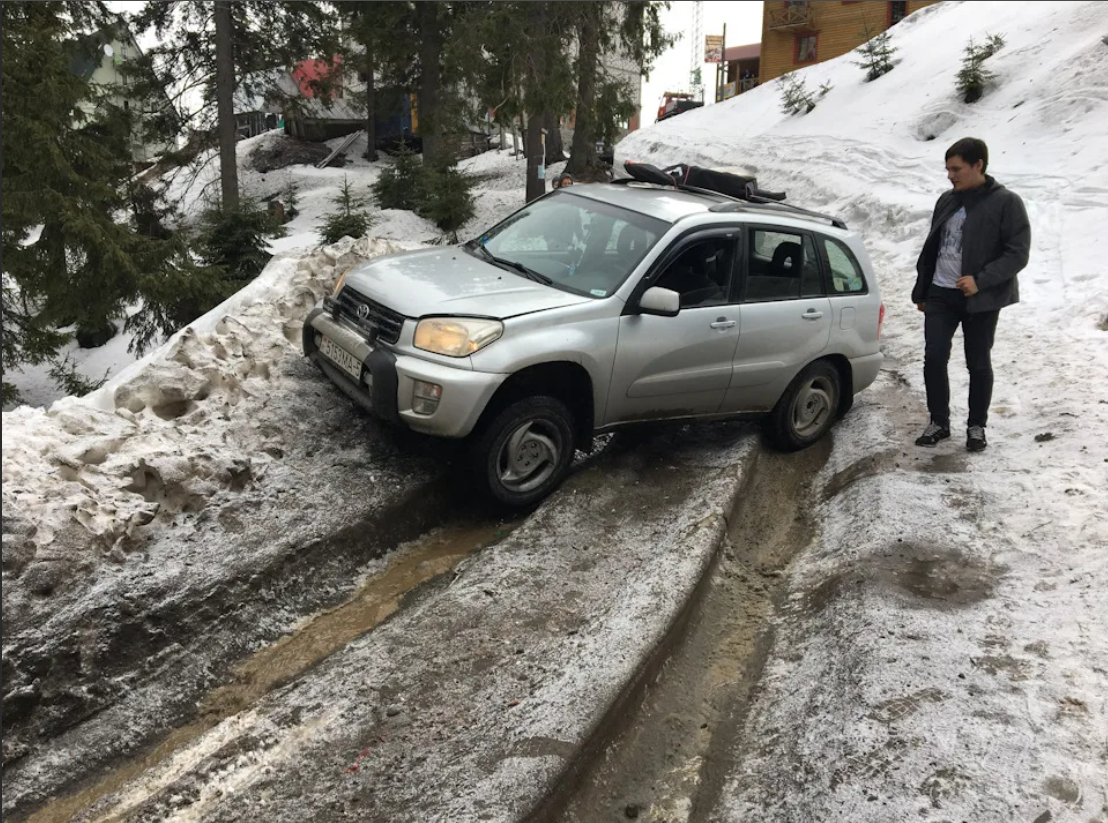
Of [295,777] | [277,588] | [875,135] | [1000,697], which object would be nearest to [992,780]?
[1000,697]

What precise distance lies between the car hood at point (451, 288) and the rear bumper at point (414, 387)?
0.32m

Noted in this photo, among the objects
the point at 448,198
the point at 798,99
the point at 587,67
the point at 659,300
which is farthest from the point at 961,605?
the point at 798,99

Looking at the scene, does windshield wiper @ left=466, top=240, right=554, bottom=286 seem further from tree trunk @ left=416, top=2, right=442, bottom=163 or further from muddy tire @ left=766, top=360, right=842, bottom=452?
tree trunk @ left=416, top=2, right=442, bottom=163

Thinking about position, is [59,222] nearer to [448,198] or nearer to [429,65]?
[448,198]

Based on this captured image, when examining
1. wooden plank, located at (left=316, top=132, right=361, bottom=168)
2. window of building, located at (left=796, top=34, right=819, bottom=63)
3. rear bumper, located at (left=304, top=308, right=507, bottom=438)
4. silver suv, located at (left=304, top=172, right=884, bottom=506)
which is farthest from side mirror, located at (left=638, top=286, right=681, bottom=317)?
window of building, located at (left=796, top=34, right=819, bottom=63)

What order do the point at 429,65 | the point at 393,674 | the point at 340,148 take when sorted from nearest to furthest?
the point at 393,674, the point at 429,65, the point at 340,148

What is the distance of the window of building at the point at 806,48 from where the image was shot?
39.0m

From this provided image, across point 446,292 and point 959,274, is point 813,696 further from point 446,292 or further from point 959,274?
point 959,274

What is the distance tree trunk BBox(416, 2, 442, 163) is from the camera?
899 inches

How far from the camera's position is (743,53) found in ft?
162

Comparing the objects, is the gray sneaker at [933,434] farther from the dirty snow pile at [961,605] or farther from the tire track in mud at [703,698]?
the tire track in mud at [703,698]

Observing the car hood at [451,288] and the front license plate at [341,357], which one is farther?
the front license plate at [341,357]

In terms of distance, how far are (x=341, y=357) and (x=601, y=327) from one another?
161 cm

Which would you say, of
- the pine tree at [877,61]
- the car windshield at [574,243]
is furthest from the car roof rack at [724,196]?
the pine tree at [877,61]
